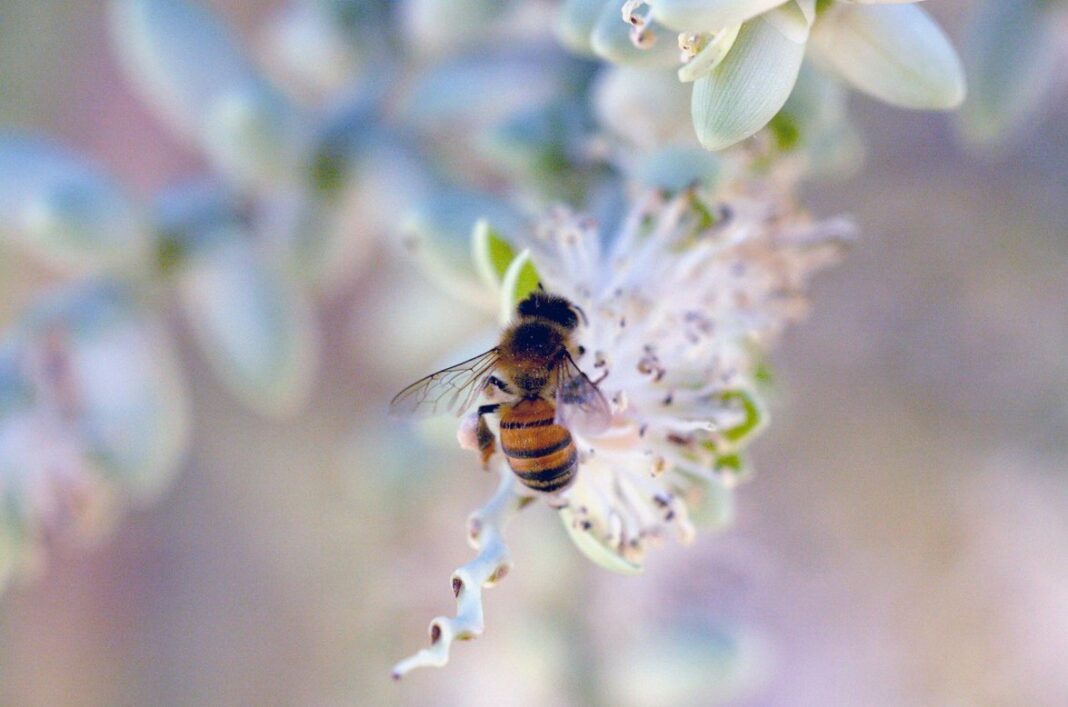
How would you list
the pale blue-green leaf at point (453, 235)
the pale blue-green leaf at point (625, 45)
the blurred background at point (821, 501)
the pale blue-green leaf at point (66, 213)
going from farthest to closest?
the blurred background at point (821, 501)
the pale blue-green leaf at point (66, 213)
the pale blue-green leaf at point (453, 235)
the pale blue-green leaf at point (625, 45)

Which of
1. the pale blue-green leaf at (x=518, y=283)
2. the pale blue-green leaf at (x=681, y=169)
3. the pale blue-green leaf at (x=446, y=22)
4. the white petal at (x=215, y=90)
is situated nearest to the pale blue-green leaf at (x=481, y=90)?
the pale blue-green leaf at (x=446, y=22)

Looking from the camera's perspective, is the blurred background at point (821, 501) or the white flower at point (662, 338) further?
the blurred background at point (821, 501)

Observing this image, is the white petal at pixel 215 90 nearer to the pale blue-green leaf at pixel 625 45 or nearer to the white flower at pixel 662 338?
the white flower at pixel 662 338

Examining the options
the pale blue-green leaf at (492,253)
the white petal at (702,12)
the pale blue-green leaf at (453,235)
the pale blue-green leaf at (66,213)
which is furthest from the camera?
the pale blue-green leaf at (66,213)

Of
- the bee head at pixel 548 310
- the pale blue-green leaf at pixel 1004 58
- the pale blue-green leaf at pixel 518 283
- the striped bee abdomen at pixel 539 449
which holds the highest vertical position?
the pale blue-green leaf at pixel 1004 58

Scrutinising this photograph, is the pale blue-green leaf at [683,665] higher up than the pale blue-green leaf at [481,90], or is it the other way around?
the pale blue-green leaf at [481,90]

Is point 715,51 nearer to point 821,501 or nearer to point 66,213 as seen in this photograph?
point 66,213

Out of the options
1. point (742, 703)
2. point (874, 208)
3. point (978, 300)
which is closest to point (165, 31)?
point (874, 208)
